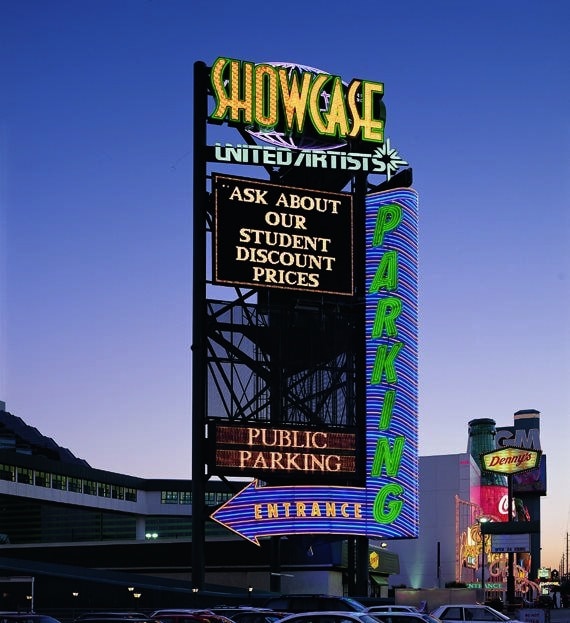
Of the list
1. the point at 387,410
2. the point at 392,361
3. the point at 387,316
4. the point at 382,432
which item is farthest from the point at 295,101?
the point at 382,432

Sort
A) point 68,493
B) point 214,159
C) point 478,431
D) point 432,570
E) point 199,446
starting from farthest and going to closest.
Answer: point 478,431
point 432,570
point 68,493
point 214,159
point 199,446

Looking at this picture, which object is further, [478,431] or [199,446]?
[478,431]

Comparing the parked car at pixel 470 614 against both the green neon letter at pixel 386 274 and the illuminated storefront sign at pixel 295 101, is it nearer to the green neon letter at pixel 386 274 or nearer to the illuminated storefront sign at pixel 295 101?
the green neon letter at pixel 386 274

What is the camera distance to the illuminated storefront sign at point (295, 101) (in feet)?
224

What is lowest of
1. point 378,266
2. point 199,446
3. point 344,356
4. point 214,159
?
point 199,446

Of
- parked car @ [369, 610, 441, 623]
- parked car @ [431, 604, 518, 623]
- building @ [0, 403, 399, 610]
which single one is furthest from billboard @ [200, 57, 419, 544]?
parked car @ [369, 610, 441, 623]

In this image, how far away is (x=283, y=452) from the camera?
209 feet

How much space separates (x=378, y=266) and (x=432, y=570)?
1898 inches

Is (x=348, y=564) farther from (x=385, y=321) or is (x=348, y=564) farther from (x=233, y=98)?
(x=233, y=98)

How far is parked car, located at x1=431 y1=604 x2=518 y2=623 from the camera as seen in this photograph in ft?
138

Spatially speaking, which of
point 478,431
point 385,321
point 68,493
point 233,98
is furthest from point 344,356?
point 478,431

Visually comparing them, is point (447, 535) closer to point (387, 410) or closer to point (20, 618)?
point (387, 410)

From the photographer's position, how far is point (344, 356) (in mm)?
68125

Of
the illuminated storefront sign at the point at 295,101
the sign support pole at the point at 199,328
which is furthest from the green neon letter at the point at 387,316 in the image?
the sign support pole at the point at 199,328
